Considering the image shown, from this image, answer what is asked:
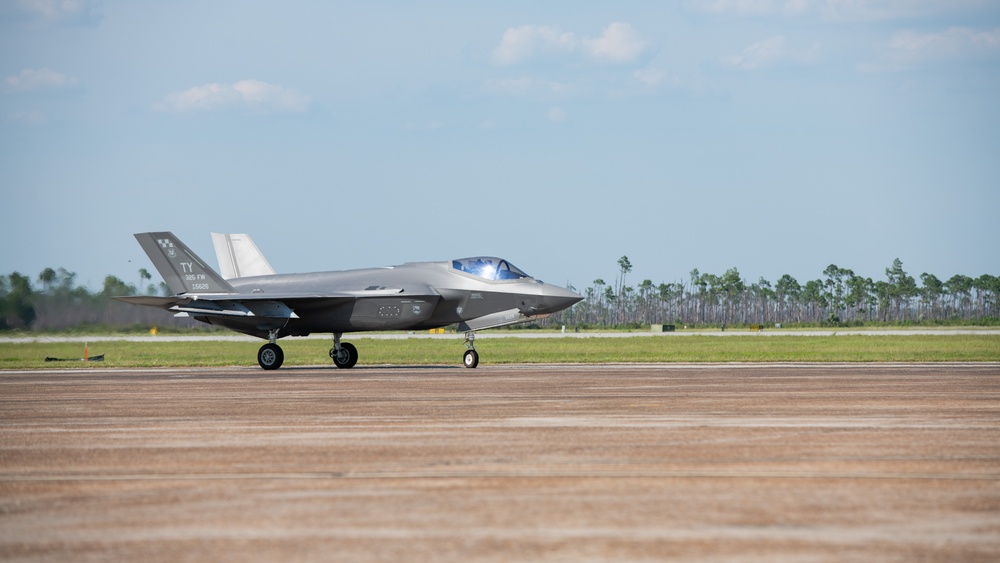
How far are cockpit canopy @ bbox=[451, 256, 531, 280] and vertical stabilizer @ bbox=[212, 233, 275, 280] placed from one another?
804cm

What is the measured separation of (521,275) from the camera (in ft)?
107

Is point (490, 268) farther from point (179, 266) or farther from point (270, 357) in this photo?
point (179, 266)

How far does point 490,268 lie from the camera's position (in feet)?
107

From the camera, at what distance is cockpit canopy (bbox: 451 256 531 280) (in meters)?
A: 32.5

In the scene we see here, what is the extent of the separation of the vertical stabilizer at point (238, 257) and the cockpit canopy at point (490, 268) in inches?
317

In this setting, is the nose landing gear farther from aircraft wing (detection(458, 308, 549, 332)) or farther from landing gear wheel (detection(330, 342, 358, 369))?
aircraft wing (detection(458, 308, 549, 332))

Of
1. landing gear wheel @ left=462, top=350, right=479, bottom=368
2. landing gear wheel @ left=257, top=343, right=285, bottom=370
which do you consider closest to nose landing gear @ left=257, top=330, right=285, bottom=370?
landing gear wheel @ left=257, top=343, right=285, bottom=370

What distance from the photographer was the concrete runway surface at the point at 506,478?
268 inches

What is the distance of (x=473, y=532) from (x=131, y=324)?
147ft

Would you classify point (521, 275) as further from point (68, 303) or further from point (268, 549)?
point (268, 549)

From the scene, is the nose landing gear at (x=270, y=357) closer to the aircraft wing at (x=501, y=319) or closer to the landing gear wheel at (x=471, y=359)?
the aircraft wing at (x=501, y=319)

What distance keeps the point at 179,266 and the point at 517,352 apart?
44.2 feet

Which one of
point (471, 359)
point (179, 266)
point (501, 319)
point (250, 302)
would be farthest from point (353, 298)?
point (179, 266)

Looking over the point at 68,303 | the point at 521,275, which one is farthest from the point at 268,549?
the point at 68,303
